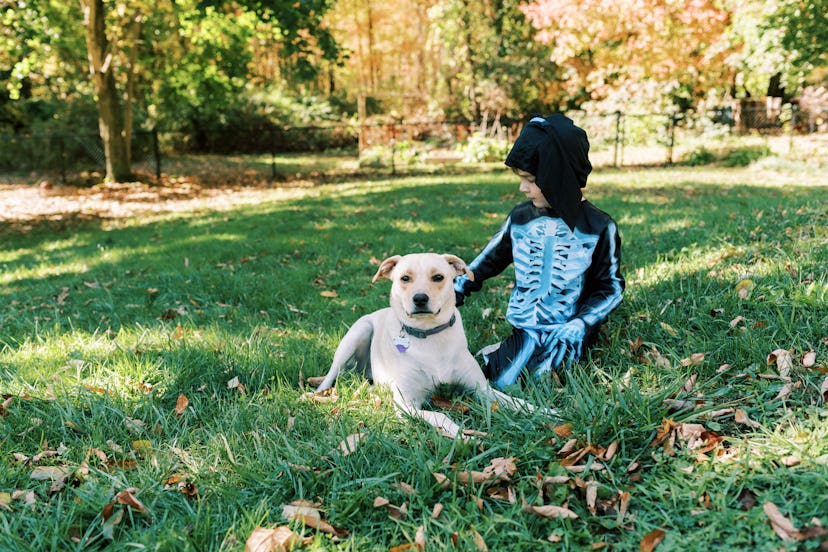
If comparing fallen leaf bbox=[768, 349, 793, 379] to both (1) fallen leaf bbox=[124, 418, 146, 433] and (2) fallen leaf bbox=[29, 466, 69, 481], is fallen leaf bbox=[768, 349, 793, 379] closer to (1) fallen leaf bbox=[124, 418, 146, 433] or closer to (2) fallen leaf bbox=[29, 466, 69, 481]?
(1) fallen leaf bbox=[124, 418, 146, 433]

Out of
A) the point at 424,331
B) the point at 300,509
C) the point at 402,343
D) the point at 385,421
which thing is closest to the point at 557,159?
the point at 424,331

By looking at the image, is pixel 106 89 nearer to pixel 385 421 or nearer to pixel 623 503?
pixel 385 421

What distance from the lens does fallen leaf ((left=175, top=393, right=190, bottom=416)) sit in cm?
323

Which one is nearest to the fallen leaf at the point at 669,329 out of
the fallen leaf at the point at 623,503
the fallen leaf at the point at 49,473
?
the fallen leaf at the point at 623,503

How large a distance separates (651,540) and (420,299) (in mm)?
1409

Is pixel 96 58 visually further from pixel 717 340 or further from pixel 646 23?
pixel 717 340

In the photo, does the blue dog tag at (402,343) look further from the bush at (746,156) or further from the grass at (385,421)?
the bush at (746,156)

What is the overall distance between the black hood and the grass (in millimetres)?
972

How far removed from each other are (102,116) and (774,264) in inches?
621

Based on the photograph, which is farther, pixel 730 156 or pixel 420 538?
pixel 730 156

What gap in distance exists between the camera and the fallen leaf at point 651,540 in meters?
2.02

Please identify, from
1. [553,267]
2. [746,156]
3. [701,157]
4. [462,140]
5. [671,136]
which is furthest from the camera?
[462,140]

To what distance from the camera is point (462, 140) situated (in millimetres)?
19625

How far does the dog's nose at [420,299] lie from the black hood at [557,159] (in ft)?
3.04
